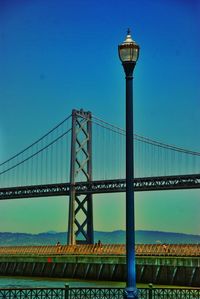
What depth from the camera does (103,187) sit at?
91438 millimetres

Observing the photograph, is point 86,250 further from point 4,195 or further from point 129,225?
point 129,225

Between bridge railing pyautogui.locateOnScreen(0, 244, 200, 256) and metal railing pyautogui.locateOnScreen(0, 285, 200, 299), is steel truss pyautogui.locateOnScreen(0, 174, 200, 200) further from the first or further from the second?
metal railing pyautogui.locateOnScreen(0, 285, 200, 299)

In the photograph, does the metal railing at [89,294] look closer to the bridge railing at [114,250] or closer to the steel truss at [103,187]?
the bridge railing at [114,250]

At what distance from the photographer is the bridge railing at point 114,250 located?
5850cm

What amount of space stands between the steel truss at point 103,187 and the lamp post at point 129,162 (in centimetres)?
6601

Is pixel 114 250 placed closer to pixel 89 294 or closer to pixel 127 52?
pixel 89 294

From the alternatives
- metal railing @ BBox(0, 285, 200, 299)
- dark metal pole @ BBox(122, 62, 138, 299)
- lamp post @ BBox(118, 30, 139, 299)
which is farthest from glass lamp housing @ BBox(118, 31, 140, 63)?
metal railing @ BBox(0, 285, 200, 299)

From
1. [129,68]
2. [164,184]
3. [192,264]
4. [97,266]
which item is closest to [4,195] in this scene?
[164,184]

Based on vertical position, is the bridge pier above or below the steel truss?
below

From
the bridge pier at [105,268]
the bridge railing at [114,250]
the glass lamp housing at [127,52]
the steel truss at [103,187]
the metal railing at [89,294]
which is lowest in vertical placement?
the metal railing at [89,294]

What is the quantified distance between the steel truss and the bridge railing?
16.6 m

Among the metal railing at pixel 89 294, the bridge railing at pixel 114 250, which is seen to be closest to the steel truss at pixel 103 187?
the bridge railing at pixel 114 250

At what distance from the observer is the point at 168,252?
58.7 metres

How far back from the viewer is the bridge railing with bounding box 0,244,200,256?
58.5m
